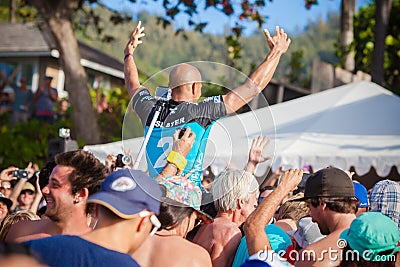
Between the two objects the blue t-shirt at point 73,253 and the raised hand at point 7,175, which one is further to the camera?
the raised hand at point 7,175

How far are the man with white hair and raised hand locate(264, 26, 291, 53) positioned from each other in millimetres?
822

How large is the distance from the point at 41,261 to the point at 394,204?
274 cm

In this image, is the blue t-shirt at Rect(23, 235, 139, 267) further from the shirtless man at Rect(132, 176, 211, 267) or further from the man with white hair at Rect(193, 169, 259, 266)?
the man with white hair at Rect(193, 169, 259, 266)

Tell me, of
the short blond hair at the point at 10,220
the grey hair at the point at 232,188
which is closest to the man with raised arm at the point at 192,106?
the grey hair at the point at 232,188

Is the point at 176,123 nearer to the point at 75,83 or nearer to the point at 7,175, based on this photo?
the point at 7,175

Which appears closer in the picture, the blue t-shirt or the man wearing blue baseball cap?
the blue t-shirt

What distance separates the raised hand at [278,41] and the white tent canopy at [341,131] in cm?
406

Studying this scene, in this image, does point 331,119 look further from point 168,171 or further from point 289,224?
point 168,171

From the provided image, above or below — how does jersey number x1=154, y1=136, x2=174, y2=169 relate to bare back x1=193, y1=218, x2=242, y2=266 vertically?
above

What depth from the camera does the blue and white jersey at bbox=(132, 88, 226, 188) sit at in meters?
3.87

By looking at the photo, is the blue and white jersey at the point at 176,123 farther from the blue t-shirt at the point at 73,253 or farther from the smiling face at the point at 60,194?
the blue t-shirt at the point at 73,253

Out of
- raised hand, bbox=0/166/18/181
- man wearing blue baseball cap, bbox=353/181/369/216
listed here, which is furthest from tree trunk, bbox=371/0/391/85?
man wearing blue baseball cap, bbox=353/181/369/216

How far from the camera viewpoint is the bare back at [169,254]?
349cm

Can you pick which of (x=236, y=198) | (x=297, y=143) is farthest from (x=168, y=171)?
(x=297, y=143)
